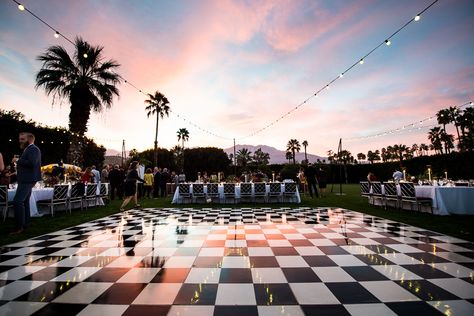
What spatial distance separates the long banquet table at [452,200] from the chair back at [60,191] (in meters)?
9.52

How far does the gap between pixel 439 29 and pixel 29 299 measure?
9957mm

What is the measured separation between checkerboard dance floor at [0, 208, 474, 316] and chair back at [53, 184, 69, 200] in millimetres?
2387

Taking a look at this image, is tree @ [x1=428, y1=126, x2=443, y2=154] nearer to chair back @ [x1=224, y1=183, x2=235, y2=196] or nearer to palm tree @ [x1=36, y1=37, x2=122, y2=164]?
chair back @ [x1=224, y1=183, x2=235, y2=196]

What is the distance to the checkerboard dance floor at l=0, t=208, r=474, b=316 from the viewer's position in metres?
1.53

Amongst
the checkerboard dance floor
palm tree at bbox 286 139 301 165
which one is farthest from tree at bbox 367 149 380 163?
the checkerboard dance floor

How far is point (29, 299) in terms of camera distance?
5.41 ft

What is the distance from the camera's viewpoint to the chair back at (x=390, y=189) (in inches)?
254

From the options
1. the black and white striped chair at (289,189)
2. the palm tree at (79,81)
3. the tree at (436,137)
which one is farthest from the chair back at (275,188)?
the tree at (436,137)

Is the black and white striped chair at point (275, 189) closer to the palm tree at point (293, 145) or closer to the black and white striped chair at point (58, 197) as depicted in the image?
the black and white striped chair at point (58, 197)

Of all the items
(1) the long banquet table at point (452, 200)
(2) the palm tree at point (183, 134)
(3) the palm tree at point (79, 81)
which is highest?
(2) the palm tree at point (183, 134)

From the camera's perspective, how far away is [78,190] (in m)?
6.49

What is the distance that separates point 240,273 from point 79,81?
11.1 meters

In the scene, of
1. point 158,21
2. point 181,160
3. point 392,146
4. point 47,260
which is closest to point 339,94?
point 158,21

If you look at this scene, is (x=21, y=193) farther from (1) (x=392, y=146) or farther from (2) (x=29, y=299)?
(1) (x=392, y=146)
